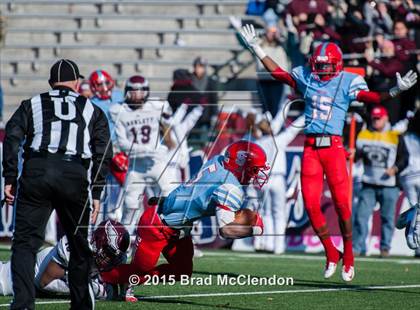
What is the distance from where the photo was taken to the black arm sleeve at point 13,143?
22.8 feet

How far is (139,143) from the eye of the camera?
12.9 m

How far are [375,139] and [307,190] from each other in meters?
4.33

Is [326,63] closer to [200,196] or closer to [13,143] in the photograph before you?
[200,196]

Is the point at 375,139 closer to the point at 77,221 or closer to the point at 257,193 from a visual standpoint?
the point at 257,193

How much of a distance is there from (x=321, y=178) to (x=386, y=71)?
5.74 metres

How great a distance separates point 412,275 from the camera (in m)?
11.0

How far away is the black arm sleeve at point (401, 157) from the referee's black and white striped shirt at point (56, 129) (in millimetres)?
7545

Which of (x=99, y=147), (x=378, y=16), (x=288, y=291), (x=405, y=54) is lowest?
(x=288, y=291)

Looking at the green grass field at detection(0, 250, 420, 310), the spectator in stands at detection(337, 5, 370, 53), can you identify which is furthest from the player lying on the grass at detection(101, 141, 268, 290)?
the spectator in stands at detection(337, 5, 370, 53)

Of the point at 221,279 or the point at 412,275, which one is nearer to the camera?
the point at 221,279

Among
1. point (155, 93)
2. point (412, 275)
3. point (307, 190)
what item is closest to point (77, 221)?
point (307, 190)

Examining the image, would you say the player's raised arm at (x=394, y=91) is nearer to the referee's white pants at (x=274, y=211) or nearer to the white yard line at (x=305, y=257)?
the white yard line at (x=305, y=257)

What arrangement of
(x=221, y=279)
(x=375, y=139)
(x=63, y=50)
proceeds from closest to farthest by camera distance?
(x=221, y=279) → (x=375, y=139) → (x=63, y=50)

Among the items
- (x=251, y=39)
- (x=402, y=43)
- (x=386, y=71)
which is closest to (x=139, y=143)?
(x=251, y=39)
